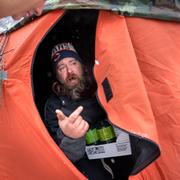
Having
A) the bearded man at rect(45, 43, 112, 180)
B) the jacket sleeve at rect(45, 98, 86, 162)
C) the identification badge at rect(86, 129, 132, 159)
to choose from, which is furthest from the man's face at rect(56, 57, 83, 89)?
the identification badge at rect(86, 129, 132, 159)

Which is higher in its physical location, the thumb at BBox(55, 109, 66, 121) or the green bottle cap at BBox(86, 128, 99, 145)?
the thumb at BBox(55, 109, 66, 121)

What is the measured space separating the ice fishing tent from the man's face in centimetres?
19

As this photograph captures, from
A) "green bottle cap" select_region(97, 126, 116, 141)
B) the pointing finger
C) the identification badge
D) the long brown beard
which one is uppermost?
the pointing finger

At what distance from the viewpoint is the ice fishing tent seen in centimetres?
146

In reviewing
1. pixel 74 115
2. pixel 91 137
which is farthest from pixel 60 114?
pixel 91 137

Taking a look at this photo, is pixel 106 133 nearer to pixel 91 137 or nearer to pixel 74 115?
pixel 91 137

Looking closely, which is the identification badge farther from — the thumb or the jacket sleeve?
the thumb

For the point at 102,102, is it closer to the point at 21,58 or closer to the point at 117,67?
the point at 117,67

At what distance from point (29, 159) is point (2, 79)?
291mm

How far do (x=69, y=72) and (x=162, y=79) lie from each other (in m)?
0.40

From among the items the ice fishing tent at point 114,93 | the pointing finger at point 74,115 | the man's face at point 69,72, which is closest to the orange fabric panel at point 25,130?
the ice fishing tent at point 114,93

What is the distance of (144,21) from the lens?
156 centimetres

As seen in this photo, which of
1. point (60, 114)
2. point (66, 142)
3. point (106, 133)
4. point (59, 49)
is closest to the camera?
point (60, 114)

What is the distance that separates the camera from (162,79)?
4.93 feet
